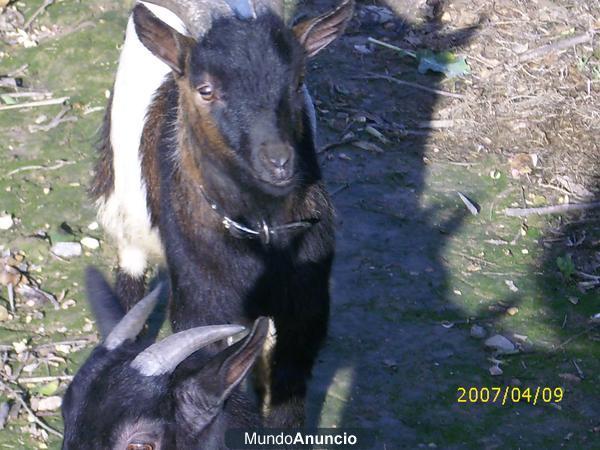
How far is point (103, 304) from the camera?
4.66 m

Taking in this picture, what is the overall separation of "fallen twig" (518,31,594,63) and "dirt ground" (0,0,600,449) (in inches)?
0.7

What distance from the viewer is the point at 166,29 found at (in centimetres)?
574

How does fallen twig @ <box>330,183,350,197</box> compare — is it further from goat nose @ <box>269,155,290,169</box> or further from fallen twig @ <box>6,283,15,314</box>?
goat nose @ <box>269,155,290,169</box>

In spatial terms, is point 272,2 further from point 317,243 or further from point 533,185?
point 533,185

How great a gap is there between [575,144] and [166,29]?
387 cm

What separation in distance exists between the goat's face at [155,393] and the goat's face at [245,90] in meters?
1.33

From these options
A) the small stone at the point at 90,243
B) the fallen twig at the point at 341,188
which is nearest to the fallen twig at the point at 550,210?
the fallen twig at the point at 341,188

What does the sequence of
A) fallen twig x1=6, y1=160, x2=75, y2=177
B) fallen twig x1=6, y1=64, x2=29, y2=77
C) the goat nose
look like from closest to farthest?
the goat nose
fallen twig x1=6, y1=160, x2=75, y2=177
fallen twig x1=6, y1=64, x2=29, y2=77

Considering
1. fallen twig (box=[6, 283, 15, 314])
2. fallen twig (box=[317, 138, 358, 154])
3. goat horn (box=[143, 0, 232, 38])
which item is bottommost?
fallen twig (box=[6, 283, 15, 314])

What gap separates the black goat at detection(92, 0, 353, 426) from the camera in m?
5.34

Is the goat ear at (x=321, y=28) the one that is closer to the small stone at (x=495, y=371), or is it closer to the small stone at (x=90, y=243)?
the small stone at (x=495, y=371)

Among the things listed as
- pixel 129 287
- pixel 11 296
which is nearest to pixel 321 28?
pixel 129 287

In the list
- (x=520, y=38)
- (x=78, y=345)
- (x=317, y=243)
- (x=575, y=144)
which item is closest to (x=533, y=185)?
(x=575, y=144)

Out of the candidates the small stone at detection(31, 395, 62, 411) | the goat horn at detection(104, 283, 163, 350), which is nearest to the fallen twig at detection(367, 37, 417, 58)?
the small stone at detection(31, 395, 62, 411)
